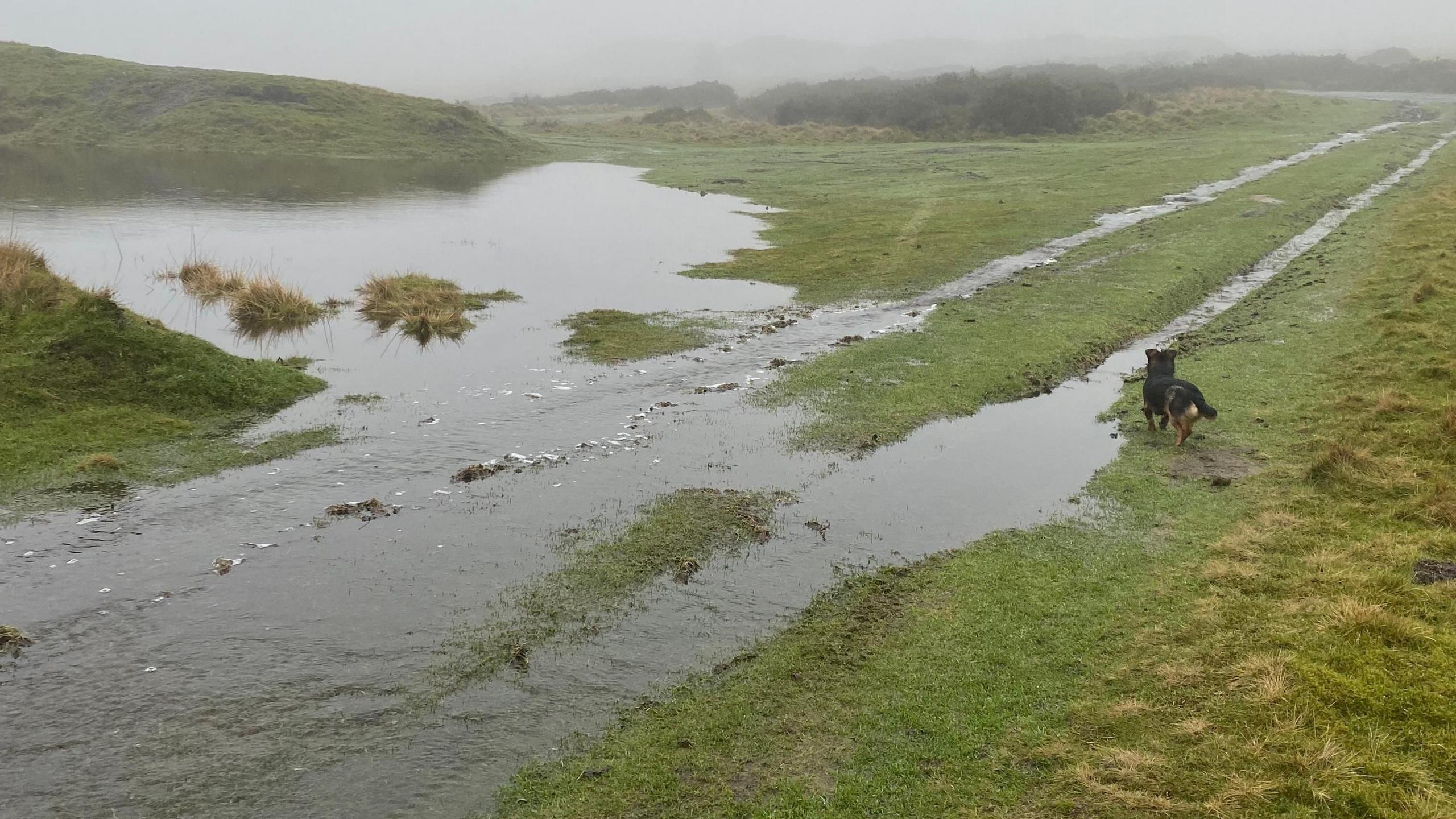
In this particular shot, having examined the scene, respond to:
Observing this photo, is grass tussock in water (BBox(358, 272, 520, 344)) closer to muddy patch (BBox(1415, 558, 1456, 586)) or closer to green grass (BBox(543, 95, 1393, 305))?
green grass (BBox(543, 95, 1393, 305))

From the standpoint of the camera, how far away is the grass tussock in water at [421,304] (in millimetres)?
29844

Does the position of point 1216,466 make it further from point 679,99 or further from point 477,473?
point 679,99

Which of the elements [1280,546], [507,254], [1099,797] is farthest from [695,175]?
[1099,797]

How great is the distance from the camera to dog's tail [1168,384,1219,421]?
58.3 ft

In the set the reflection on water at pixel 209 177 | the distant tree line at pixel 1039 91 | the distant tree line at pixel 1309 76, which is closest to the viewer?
the reflection on water at pixel 209 177

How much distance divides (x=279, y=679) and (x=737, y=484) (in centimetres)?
890

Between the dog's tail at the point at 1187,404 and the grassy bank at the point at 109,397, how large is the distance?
18480 millimetres

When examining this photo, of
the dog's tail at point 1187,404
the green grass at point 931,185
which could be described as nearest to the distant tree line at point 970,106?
the green grass at point 931,185

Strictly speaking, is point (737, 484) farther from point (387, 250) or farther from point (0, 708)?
point (387, 250)

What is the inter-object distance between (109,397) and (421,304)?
12149 millimetres

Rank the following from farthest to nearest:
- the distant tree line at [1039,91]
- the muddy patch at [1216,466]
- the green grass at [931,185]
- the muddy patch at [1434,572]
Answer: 1. the distant tree line at [1039,91]
2. the green grass at [931,185]
3. the muddy patch at [1216,466]
4. the muddy patch at [1434,572]

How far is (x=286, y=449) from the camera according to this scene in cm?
1900

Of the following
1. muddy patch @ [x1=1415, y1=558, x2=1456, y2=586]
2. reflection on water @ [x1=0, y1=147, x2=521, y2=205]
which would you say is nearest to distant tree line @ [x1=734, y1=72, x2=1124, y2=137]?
reflection on water @ [x1=0, y1=147, x2=521, y2=205]

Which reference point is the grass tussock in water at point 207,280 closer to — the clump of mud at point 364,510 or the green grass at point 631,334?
the green grass at point 631,334
